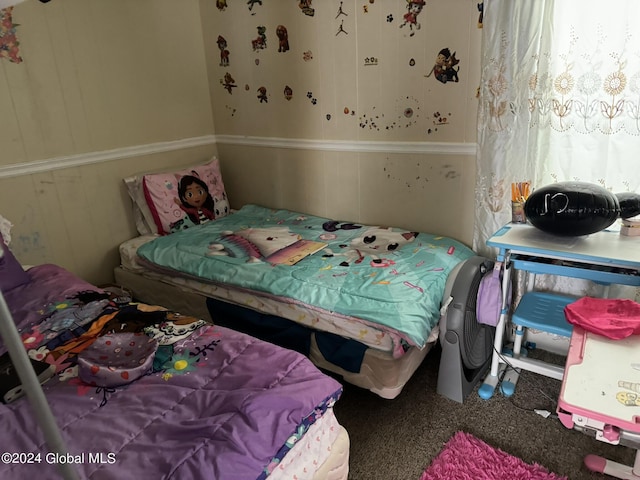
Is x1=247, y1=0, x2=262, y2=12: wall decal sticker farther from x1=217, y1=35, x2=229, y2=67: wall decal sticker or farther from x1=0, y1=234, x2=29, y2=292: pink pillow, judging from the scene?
x1=0, y1=234, x2=29, y2=292: pink pillow

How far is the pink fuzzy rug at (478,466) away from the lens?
1.59m

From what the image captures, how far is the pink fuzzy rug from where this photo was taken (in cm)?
159

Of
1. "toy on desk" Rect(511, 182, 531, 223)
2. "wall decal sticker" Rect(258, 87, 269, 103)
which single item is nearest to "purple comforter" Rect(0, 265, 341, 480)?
"toy on desk" Rect(511, 182, 531, 223)

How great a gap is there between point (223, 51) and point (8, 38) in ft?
4.03

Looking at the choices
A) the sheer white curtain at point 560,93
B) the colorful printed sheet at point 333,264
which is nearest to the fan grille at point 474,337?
the colorful printed sheet at point 333,264

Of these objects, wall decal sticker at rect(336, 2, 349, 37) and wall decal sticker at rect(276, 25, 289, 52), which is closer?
wall decal sticker at rect(336, 2, 349, 37)

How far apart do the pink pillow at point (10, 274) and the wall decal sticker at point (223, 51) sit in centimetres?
177

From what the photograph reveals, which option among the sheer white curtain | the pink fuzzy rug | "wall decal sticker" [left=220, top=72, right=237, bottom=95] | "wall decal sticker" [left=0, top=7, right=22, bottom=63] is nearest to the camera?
the pink fuzzy rug

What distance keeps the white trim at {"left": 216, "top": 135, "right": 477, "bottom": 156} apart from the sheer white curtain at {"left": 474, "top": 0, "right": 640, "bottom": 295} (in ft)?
0.64

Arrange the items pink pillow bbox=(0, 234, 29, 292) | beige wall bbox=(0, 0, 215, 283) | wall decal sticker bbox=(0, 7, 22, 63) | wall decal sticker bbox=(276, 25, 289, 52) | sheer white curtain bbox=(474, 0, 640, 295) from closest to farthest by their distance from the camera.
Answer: sheer white curtain bbox=(474, 0, 640, 295) < pink pillow bbox=(0, 234, 29, 292) < wall decal sticker bbox=(0, 7, 22, 63) < beige wall bbox=(0, 0, 215, 283) < wall decal sticker bbox=(276, 25, 289, 52)

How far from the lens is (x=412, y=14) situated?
2.27m

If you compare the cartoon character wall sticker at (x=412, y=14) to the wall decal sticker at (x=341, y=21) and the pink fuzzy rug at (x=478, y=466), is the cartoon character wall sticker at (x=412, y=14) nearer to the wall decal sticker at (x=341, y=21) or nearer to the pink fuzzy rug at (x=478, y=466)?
the wall decal sticker at (x=341, y=21)

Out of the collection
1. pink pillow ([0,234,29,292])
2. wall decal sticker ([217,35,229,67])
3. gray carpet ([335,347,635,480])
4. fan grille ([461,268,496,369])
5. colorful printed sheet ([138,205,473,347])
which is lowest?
gray carpet ([335,347,635,480])

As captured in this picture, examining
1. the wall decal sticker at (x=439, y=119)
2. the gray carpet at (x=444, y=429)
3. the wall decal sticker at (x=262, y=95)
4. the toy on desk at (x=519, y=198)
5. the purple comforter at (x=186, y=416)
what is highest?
the wall decal sticker at (x=262, y=95)
